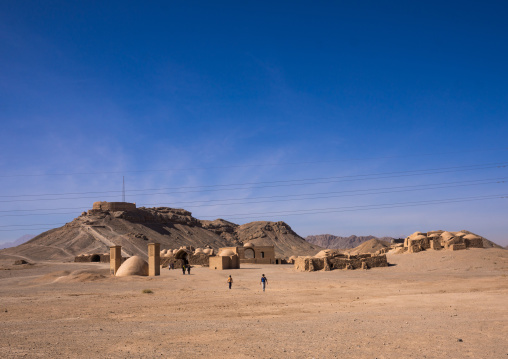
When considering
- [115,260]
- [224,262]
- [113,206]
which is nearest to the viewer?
[115,260]

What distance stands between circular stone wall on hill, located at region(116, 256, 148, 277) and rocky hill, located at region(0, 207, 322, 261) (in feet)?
109

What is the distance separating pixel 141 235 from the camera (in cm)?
7481

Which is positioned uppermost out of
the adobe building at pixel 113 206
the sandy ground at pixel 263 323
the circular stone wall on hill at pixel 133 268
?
the adobe building at pixel 113 206

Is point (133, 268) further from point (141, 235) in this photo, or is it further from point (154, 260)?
point (141, 235)

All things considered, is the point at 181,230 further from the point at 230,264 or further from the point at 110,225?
the point at 230,264

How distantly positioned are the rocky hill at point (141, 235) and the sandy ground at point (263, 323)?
4831 centimetres

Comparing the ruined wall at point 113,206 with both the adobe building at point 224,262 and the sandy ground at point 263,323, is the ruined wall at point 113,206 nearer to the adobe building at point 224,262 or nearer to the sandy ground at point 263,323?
the adobe building at point 224,262

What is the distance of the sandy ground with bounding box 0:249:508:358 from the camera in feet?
27.3

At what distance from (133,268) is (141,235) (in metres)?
46.2

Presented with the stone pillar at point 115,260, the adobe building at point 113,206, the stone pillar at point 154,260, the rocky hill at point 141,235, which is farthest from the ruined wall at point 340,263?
the adobe building at point 113,206

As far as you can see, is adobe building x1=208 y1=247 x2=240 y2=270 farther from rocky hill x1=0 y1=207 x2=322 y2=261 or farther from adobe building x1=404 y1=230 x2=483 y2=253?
rocky hill x1=0 y1=207 x2=322 y2=261

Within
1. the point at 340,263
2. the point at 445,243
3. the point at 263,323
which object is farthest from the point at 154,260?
the point at 445,243

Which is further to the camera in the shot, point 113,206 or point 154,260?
point 113,206

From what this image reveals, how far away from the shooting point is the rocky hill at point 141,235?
65.9 m
